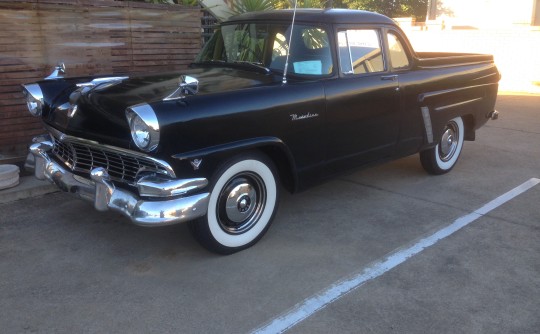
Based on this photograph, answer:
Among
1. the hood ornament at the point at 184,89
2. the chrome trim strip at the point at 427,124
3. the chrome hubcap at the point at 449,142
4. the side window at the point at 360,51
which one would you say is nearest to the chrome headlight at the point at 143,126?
the hood ornament at the point at 184,89

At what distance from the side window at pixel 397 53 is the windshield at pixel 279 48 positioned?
0.99 meters

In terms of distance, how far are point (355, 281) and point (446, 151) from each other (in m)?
3.11

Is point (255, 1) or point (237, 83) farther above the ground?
point (255, 1)

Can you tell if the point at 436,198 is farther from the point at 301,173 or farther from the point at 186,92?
the point at 186,92

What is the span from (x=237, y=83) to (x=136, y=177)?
108 centimetres

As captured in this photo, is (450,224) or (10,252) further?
(450,224)

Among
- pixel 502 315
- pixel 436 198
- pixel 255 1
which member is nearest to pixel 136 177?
pixel 502 315

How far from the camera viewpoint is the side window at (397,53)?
16.6ft

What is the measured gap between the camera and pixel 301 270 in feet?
12.0

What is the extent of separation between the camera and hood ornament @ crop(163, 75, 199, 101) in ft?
11.1

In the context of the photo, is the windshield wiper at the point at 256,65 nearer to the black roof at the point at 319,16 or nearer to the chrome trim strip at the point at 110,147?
the black roof at the point at 319,16

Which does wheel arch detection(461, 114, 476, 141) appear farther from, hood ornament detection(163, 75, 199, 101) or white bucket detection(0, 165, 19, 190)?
white bucket detection(0, 165, 19, 190)

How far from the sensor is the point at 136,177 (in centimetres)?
343

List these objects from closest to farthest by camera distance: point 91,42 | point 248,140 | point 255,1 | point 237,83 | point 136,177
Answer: point 136,177 < point 248,140 < point 237,83 < point 91,42 < point 255,1
